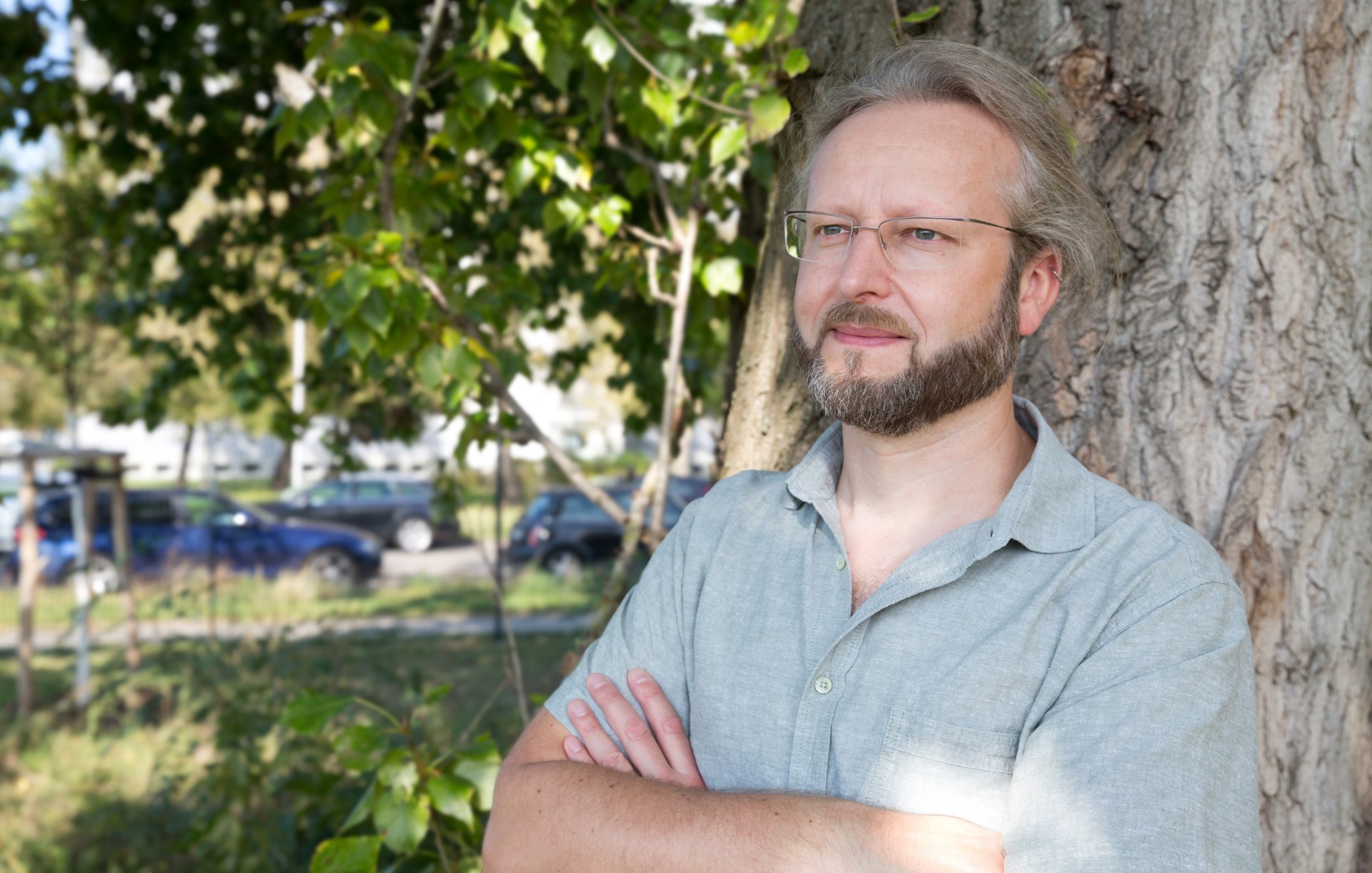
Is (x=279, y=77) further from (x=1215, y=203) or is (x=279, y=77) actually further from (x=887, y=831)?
(x=887, y=831)

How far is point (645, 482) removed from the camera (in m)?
3.15

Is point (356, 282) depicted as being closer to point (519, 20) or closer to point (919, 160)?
point (519, 20)

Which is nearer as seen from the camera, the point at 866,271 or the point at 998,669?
the point at 998,669

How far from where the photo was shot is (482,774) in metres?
2.38

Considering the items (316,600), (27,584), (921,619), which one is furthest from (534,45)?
(316,600)

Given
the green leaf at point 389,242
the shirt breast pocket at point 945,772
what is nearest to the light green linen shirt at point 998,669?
the shirt breast pocket at point 945,772

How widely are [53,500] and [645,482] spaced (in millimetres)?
12535

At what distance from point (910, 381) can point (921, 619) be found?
0.35 meters

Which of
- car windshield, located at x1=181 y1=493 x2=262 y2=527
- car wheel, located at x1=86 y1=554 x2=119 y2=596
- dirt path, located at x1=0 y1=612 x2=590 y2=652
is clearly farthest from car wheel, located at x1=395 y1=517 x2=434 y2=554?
car wheel, located at x1=86 y1=554 x2=119 y2=596

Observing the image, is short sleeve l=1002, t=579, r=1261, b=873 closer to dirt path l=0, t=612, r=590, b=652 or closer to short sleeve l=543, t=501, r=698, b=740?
short sleeve l=543, t=501, r=698, b=740

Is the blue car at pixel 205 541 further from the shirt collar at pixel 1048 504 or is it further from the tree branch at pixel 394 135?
the shirt collar at pixel 1048 504

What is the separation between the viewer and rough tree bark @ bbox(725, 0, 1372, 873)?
74.2 inches

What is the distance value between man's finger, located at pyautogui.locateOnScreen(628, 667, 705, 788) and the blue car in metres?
8.15

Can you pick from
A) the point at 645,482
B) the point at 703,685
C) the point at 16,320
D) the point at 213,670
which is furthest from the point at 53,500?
the point at 703,685
